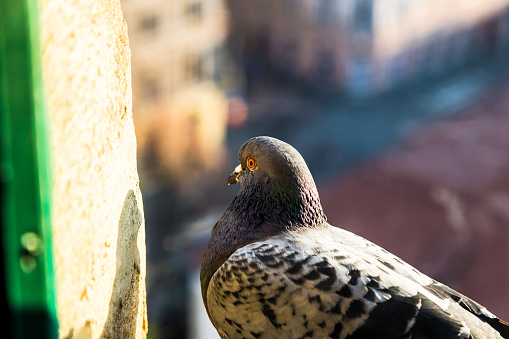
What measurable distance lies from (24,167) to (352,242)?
2034 mm

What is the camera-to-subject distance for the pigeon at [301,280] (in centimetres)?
257

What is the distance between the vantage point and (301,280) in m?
2.65

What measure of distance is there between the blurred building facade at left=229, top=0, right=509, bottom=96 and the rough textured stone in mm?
7938

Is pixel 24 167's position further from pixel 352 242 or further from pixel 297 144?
pixel 297 144

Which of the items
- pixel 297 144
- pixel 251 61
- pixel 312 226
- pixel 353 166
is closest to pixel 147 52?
pixel 251 61

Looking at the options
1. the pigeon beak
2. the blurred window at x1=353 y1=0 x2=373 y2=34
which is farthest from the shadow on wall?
the blurred window at x1=353 y1=0 x2=373 y2=34

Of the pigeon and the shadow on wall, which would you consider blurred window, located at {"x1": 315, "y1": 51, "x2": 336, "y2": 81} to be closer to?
the pigeon

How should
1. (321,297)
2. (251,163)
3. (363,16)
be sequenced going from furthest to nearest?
(363,16)
(251,163)
(321,297)

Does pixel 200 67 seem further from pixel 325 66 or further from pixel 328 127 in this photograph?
pixel 328 127

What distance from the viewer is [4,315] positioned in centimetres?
155

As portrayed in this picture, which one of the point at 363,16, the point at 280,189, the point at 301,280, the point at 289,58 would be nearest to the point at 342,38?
the point at 363,16

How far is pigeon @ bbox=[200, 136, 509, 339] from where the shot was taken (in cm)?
257

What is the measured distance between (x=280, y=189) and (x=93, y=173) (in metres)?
1.25

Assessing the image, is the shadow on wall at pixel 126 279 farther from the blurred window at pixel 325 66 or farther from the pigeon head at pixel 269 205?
the blurred window at pixel 325 66
